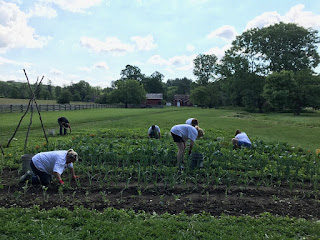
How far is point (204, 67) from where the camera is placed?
8681cm

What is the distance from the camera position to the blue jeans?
5.64 metres

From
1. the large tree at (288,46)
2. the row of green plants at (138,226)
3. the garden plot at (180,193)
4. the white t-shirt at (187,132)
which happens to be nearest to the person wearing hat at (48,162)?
the garden plot at (180,193)

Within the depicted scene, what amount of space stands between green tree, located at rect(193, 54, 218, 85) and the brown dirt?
8252cm

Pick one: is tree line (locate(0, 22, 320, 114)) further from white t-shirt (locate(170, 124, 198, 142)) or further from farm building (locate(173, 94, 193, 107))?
white t-shirt (locate(170, 124, 198, 142))

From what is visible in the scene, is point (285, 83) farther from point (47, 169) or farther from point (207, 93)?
point (47, 169)

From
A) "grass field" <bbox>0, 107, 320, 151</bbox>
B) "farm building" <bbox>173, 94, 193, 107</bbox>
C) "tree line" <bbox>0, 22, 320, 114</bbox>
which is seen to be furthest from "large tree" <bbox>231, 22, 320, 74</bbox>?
"farm building" <bbox>173, 94, 193, 107</bbox>

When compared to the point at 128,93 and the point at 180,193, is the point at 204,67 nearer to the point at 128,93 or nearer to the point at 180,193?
the point at 128,93

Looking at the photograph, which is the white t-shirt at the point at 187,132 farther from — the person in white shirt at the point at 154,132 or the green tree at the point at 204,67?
the green tree at the point at 204,67

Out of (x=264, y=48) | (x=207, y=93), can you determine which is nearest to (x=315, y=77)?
(x=264, y=48)

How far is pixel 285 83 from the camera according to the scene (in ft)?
139

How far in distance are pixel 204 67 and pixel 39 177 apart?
86.1 m

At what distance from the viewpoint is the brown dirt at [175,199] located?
470 cm

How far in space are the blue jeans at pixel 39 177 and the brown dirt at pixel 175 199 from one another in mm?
165

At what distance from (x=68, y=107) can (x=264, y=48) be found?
45258 millimetres
